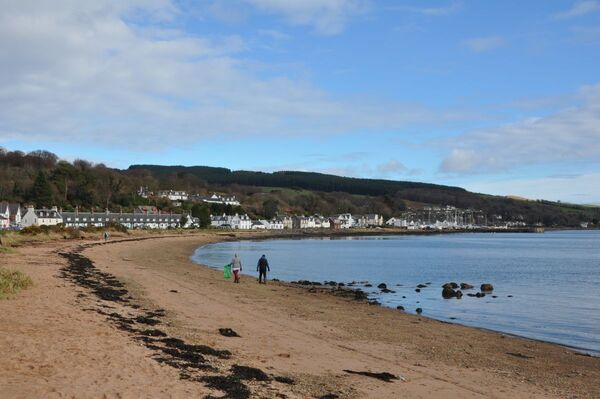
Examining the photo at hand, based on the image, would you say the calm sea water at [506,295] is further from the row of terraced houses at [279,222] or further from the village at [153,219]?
the row of terraced houses at [279,222]

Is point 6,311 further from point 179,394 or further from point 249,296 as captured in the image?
point 249,296

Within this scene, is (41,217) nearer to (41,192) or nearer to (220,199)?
(41,192)

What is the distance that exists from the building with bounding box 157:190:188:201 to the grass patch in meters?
143

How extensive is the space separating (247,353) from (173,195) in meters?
160

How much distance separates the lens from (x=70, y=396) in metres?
7.01

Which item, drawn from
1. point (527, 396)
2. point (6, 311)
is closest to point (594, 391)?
point (527, 396)

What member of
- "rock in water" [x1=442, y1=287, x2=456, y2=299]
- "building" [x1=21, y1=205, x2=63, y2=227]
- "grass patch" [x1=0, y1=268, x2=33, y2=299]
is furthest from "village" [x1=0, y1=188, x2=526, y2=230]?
"rock in water" [x1=442, y1=287, x2=456, y2=299]

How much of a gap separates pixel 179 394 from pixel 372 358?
16.5 feet

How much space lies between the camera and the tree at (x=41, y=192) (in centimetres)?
11006

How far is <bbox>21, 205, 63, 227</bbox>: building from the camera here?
9900 centimetres

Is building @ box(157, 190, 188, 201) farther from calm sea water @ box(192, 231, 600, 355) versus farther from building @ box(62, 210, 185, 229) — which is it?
calm sea water @ box(192, 231, 600, 355)

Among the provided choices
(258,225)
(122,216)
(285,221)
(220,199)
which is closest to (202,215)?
(122,216)

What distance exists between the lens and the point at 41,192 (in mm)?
110938

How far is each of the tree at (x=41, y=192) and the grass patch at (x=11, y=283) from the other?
Answer: 101 metres
